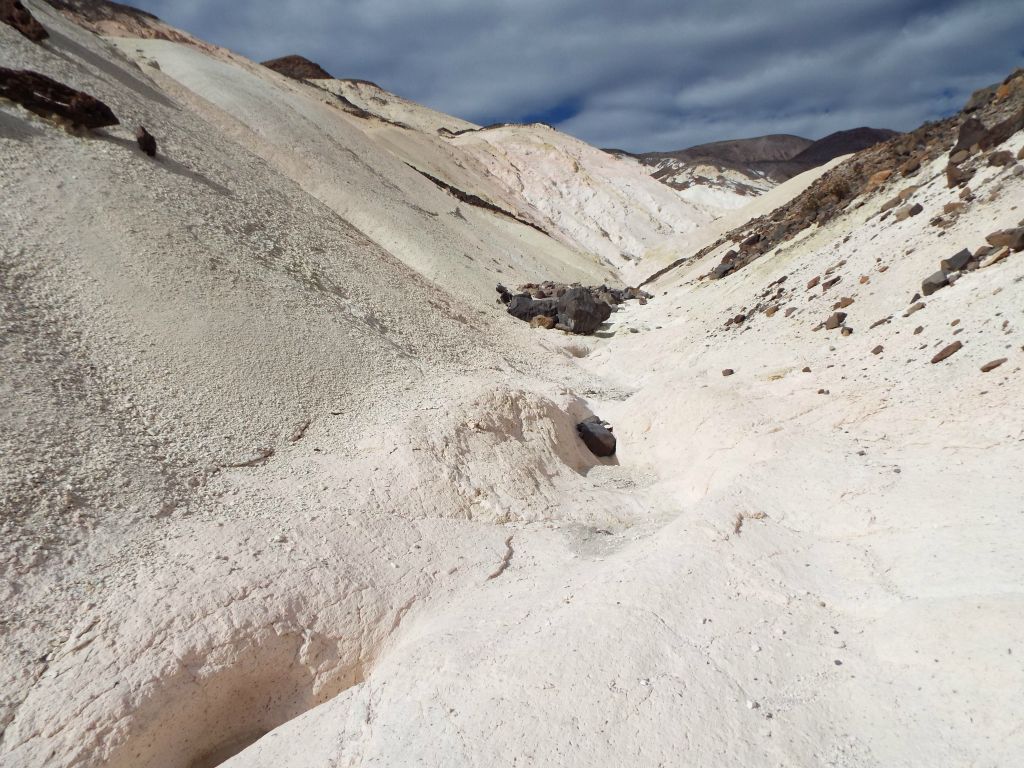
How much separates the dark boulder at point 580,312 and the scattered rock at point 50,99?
8271 millimetres

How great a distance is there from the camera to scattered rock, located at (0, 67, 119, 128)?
286 inches

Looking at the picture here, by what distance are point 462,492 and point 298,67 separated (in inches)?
2129


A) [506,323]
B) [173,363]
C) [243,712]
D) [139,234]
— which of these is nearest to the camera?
[243,712]

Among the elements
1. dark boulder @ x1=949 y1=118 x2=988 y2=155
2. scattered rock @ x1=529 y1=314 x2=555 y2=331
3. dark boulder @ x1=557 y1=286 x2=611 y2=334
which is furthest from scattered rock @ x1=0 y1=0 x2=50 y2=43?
dark boulder @ x1=949 y1=118 x2=988 y2=155

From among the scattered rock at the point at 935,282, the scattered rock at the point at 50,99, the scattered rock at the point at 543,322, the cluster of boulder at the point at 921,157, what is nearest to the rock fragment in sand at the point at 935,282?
the scattered rock at the point at 935,282

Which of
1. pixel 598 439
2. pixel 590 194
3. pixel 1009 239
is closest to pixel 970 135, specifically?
pixel 1009 239

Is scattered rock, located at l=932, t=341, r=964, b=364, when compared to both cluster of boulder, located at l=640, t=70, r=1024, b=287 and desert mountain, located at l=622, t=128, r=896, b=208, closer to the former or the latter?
cluster of boulder, located at l=640, t=70, r=1024, b=287

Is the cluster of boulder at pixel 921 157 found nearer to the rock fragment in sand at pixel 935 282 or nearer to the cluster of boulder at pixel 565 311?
the rock fragment in sand at pixel 935 282

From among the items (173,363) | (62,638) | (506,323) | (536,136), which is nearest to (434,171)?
(536,136)

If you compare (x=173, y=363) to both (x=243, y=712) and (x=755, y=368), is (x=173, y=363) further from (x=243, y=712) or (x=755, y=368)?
(x=755, y=368)

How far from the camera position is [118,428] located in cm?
433

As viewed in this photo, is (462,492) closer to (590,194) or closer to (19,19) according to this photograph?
(19,19)

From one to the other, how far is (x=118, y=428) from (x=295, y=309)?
283cm

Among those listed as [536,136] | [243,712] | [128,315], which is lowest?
[243,712]
